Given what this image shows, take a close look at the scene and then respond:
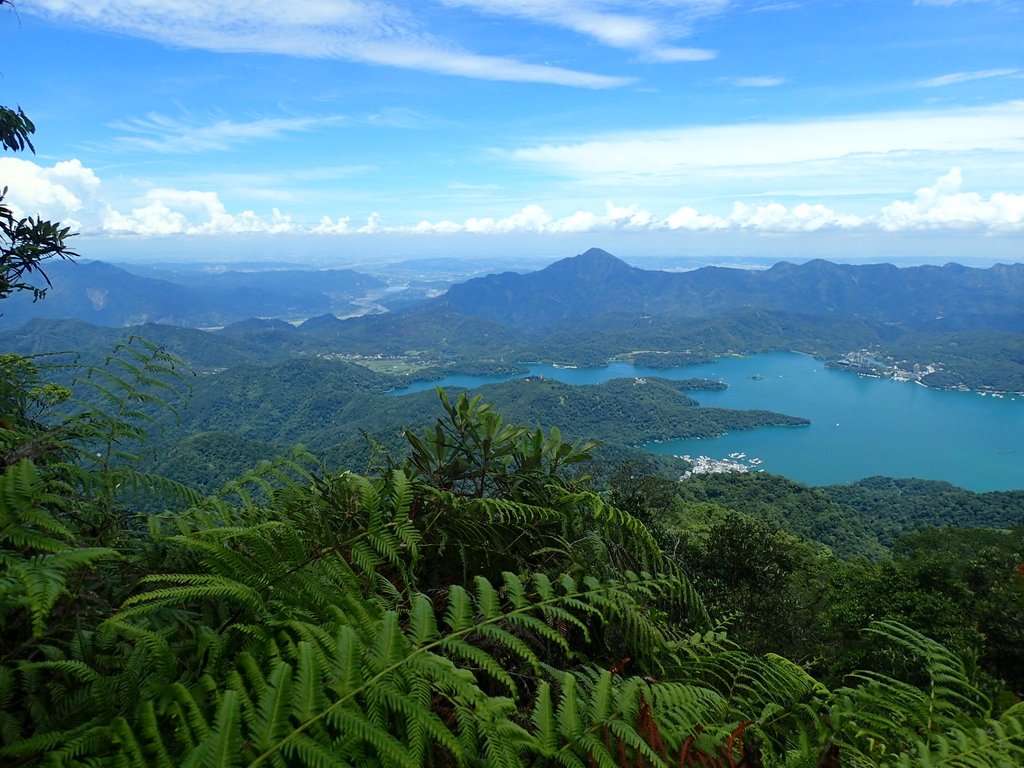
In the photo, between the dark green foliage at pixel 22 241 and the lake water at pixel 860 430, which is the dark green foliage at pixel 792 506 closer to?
the lake water at pixel 860 430

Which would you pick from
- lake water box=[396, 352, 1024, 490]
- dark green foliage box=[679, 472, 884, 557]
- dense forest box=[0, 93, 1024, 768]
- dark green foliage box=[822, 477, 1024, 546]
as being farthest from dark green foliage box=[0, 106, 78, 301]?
lake water box=[396, 352, 1024, 490]

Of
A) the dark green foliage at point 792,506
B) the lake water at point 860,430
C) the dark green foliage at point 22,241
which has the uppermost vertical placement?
the dark green foliage at point 22,241

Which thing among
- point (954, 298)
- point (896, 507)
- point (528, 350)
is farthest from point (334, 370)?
point (954, 298)

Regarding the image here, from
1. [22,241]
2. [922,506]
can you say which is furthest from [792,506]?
[22,241]

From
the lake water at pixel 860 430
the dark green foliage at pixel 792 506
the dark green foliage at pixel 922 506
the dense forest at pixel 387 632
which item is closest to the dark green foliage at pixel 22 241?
the dense forest at pixel 387 632

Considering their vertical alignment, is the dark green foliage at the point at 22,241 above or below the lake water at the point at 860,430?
above

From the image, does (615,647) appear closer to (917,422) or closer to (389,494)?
(389,494)

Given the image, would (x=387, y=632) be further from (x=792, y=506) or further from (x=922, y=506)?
(x=922, y=506)
